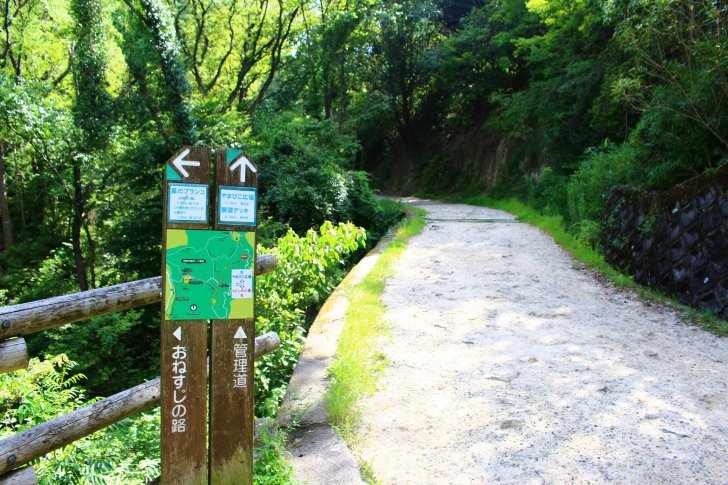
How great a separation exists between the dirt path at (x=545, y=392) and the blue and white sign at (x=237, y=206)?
64.0 inches

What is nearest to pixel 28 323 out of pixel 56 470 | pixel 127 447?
pixel 56 470

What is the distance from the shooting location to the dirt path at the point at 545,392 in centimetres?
304

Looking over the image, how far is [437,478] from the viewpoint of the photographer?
2957 millimetres

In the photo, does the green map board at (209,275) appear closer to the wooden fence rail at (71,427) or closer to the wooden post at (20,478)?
the wooden fence rail at (71,427)

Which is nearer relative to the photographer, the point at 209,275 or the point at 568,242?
the point at 209,275

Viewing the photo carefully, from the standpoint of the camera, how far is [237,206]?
97.8 inches

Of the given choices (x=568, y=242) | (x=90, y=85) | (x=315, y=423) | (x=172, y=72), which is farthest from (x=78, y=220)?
(x=315, y=423)

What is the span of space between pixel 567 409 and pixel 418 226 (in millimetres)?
9616

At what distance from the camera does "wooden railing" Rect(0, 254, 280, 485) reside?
88.1 inches

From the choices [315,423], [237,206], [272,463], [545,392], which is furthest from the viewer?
[545,392]

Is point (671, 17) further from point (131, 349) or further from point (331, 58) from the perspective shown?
point (331, 58)

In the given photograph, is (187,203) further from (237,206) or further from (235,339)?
(235,339)

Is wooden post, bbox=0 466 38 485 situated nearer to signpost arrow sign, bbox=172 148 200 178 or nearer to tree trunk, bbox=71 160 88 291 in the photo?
signpost arrow sign, bbox=172 148 200 178

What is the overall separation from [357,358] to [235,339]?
2.10 metres
